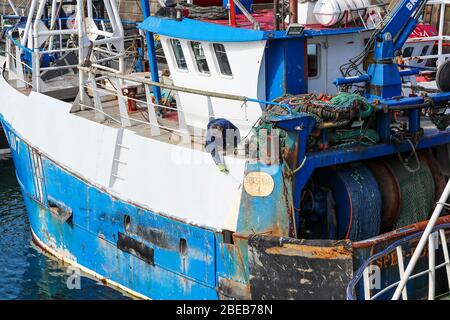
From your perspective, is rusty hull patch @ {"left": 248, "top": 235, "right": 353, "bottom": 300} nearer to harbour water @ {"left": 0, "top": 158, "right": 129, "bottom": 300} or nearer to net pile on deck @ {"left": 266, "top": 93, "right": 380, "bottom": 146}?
net pile on deck @ {"left": 266, "top": 93, "right": 380, "bottom": 146}

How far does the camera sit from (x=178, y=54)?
1229 cm

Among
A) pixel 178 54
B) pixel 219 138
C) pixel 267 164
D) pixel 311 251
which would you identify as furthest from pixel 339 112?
pixel 178 54

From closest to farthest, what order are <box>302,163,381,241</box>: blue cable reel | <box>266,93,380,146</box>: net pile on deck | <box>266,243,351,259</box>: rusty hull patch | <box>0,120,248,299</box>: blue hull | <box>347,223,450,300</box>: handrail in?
<box>347,223,450,300</box>: handrail → <box>266,243,351,259</box>: rusty hull patch → <box>266,93,380,146</box>: net pile on deck → <box>302,163,381,241</box>: blue cable reel → <box>0,120,248,299</box>: blue hull

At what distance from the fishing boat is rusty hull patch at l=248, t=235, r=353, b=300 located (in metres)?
0.02

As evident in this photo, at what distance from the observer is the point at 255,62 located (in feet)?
36.2

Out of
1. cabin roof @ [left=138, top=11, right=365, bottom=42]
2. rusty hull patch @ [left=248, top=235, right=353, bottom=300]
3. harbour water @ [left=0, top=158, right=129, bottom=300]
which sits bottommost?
harbour water @ [left=0, top=158, right=129, bottom=300]

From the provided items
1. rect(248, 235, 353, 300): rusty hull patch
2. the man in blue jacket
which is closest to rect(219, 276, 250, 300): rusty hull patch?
rect(248, 235, 353, 300): rusty hull patch

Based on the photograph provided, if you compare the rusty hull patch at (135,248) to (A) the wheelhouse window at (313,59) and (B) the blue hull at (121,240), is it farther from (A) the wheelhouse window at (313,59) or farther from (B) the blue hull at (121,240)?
(A) the wheelhouse window at (313,59)

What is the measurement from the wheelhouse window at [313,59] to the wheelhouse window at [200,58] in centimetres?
151

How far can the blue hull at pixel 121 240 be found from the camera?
10805 mm

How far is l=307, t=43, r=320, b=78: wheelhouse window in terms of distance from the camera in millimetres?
11469
